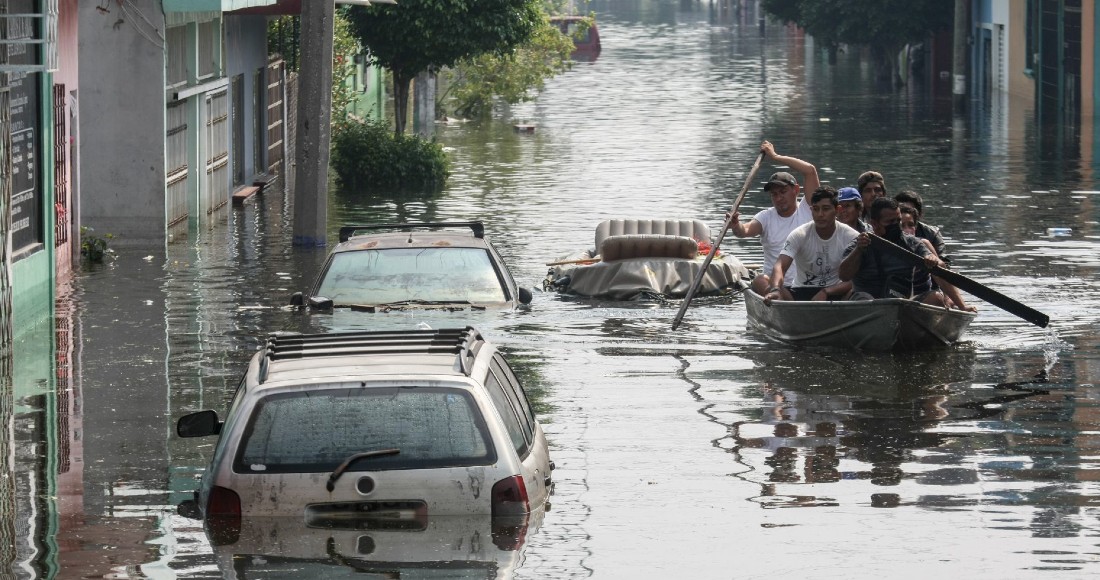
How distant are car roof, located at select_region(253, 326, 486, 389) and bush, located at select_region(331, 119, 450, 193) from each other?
2296 centimetres

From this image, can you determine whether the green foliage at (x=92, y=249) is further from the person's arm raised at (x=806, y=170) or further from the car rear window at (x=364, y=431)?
the car rear window at (x=364, y=431)

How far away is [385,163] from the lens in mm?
32719

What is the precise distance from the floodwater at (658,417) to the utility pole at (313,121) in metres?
0.56

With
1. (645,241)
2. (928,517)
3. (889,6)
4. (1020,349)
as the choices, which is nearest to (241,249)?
(645,241)

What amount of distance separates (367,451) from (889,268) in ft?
27.2

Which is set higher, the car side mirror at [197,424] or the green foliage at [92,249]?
the green foliage at [92,249]

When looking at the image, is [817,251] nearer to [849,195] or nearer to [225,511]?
[849,195]

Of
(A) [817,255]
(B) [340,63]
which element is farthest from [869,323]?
(B) [340,63]

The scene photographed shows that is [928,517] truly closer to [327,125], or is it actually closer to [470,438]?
[470,438]

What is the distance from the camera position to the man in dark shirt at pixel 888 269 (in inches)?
615

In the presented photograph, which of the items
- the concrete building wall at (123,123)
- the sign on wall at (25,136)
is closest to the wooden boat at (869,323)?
the sign on wall at (25,136)

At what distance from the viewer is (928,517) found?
9.81 m

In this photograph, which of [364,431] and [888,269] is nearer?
[364,431]

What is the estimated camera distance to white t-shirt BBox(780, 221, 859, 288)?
52.2 feet
